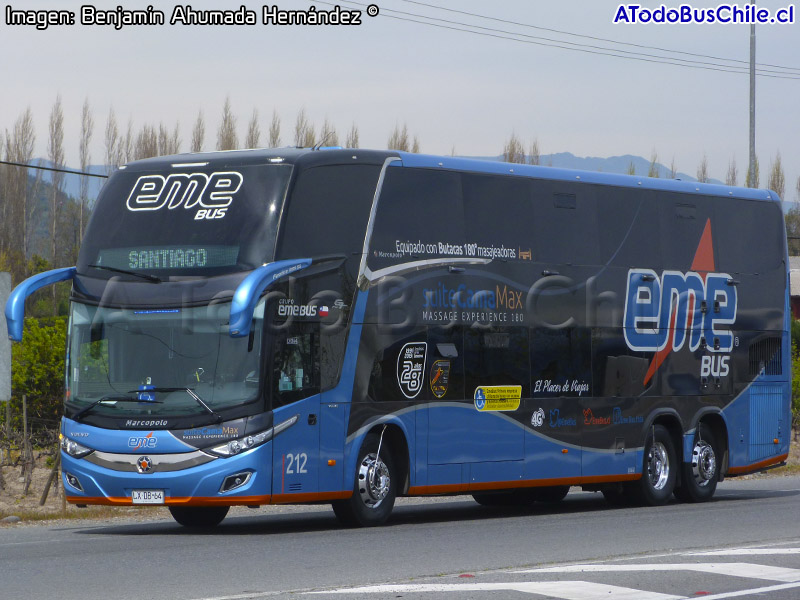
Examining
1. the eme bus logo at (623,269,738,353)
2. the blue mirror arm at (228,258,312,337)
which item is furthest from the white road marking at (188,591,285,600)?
the eme bus logo at (623,269,738,353)

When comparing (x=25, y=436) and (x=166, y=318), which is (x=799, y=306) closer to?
(x=25, y=436)

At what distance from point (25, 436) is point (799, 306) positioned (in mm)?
52950

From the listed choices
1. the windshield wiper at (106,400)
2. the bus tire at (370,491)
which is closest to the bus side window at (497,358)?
the bus tire at (370,491)

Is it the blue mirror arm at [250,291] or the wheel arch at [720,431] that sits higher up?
the blue mirror arm at [250,291]

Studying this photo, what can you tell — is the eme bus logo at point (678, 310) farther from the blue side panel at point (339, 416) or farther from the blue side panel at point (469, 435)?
the blue side panel at point (339, 416)

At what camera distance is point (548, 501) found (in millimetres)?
21469

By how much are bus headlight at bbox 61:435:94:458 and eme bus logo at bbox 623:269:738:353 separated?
7.88 metres

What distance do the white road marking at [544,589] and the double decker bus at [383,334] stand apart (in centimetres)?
447

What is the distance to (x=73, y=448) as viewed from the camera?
15.1m

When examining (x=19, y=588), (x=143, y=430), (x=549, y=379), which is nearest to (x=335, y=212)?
(x=143, y=430)

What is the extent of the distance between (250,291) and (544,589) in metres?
5.27

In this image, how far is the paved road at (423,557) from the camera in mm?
10195

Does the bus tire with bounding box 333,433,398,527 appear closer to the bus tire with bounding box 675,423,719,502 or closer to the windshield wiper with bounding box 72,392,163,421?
the windshield wiper with bounding box 72,392,163,421

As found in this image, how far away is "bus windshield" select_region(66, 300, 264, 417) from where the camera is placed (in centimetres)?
1458
